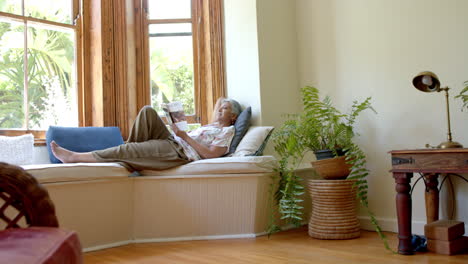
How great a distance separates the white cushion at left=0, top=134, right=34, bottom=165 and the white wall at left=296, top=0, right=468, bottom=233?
2.36 m

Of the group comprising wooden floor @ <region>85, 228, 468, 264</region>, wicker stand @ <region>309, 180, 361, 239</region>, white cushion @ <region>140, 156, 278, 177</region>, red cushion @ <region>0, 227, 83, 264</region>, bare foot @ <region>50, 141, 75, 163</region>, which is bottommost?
wooden floor @ <region>85, 228, 468, 264</region>

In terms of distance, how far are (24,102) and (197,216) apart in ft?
5.75

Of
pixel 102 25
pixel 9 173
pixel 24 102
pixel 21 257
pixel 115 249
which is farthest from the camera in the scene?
pixel 102 25

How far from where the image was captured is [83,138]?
11.8 feet

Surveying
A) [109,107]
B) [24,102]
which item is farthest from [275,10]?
[24,102]

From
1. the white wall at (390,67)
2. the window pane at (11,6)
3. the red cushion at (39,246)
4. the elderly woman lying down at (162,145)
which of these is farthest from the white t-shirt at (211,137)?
the red cushion at (39,246)

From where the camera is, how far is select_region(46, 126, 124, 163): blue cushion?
350 cm

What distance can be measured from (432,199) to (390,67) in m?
1.03

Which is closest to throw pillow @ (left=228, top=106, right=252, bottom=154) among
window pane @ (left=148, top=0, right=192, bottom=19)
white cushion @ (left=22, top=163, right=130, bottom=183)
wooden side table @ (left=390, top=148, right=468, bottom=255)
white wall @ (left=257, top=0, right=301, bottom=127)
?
white wall @ (left=257, top=0, right=301, bottom=127)

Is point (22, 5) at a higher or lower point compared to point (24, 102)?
higher

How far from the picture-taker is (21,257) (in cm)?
91

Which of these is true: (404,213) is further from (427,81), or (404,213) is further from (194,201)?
(194,201)

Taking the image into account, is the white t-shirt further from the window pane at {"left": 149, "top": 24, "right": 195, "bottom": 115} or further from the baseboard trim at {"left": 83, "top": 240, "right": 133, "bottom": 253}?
the baseboard trim at {"left": 83, "top": 240, "right": 133, "bottom": 253}

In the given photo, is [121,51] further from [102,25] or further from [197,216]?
[197,216]
